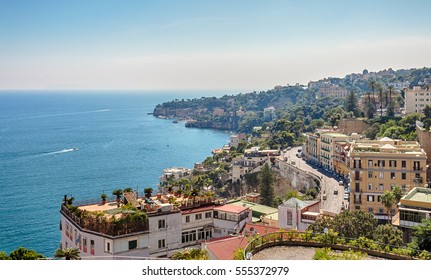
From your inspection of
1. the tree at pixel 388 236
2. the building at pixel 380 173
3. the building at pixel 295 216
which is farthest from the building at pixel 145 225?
the building at pixel 380 173

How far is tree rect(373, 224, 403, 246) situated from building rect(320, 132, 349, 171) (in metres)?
10.9

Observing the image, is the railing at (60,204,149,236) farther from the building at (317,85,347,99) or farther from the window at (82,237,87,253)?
the building at (317,85,347,99)

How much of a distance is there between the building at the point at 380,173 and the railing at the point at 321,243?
8345 mm

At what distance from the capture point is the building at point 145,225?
637cm

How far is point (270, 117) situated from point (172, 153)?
21777mm

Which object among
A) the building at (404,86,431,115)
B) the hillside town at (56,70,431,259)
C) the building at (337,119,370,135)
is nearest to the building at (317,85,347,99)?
the hillside town at (56,70,431,259)

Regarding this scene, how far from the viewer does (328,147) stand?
63.3 feet

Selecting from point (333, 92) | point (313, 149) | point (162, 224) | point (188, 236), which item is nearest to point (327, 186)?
point (313, 149)

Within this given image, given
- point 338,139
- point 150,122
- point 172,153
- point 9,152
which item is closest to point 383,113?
point 338,139

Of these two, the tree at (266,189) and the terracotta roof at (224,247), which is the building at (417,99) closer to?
the tree at (266,189)

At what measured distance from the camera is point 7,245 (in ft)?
50.0

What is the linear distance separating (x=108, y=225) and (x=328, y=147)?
566 inches

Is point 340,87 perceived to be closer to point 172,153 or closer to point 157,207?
point 172,153

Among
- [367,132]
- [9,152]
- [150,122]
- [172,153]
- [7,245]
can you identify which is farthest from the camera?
[150,122]
